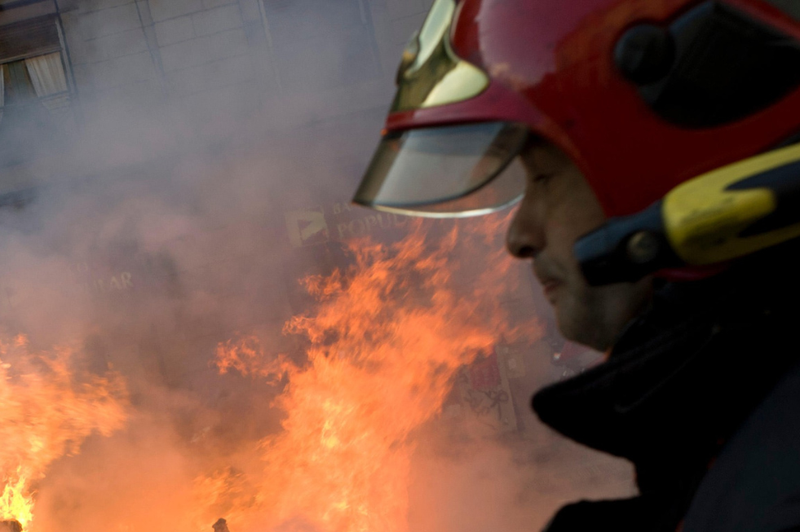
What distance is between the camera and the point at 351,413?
850 cm

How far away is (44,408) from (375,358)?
466 cm

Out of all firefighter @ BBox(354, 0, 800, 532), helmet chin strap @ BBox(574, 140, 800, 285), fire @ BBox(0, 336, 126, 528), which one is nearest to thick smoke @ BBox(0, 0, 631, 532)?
fire @ BBox(0, 336, 126, 528)

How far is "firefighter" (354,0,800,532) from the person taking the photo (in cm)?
67

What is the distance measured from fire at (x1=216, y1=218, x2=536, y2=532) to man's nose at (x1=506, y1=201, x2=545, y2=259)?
748cm

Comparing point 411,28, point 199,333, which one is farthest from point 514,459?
point 411,28

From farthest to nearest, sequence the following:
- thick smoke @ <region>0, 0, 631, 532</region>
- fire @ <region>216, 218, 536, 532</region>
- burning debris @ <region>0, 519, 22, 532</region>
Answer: thick smoke @ <region>0, 0, 631, 532</region> → fire @ <region>216, 218, 536, 532</region> → burning debris @ <region>0, 519, 22, 532</region>

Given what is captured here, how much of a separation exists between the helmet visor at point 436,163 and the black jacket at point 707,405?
29 cm

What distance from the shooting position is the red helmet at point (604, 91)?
0.76m

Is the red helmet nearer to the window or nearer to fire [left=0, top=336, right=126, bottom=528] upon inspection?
fire [left=0, top=336, right=126, bottom=528]

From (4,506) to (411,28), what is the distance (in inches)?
328

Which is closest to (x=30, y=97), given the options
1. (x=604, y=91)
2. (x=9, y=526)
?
(x=9, y=526)

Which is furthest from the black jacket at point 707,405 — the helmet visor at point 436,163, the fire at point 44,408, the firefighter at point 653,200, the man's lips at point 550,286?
the fire at point 44,408

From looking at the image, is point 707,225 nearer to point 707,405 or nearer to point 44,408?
point 707,405

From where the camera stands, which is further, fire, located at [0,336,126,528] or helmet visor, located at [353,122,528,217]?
fire, located at [0,336,126,528]
